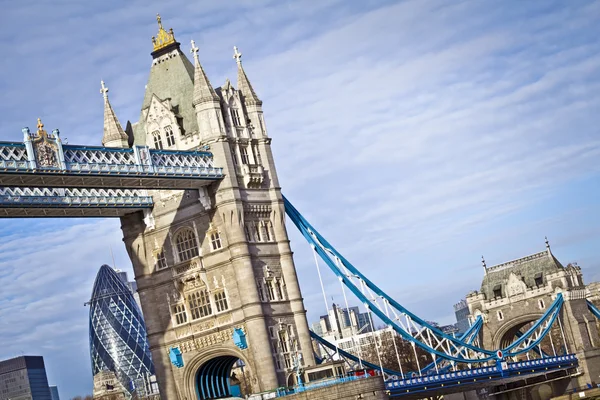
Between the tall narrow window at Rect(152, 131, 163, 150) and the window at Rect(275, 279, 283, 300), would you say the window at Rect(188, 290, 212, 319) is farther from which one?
the tall narrow window at Rect(152, 131, 163, 150)

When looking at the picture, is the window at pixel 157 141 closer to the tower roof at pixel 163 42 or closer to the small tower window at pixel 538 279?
the tower roof at pixel 163 42

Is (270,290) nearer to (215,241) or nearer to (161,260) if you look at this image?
(215,241)

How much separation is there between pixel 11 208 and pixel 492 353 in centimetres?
4169

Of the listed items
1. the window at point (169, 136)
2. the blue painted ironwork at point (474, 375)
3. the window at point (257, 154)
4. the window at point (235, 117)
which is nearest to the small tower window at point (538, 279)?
the blue painted ironwork at point (474, 375)

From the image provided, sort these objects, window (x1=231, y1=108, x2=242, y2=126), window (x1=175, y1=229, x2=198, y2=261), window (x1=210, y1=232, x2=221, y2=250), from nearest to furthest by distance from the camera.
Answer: window (x1=210, y1=232, x2=221, y2=250) → window (x1=175, y1=229, x2=198, y2=261) → window (x1=231, y1=108, x2=242, y2=126)

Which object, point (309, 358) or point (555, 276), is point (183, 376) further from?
point (555, 276)

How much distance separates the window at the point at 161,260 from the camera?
6562 centimetres

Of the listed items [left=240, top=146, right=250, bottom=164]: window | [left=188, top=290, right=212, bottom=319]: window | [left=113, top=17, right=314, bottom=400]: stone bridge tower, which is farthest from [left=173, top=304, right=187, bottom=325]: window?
[left=240, top=146, right=250, bottom=164]: window

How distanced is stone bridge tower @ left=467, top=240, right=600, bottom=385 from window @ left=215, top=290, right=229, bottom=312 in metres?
42.5

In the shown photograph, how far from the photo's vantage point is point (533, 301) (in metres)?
101

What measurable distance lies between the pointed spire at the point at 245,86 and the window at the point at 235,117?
1.22 m

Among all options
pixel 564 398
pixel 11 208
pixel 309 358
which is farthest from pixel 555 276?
pixel 11 208

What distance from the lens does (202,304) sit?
2534 inches

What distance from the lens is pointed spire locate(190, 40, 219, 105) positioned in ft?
210
